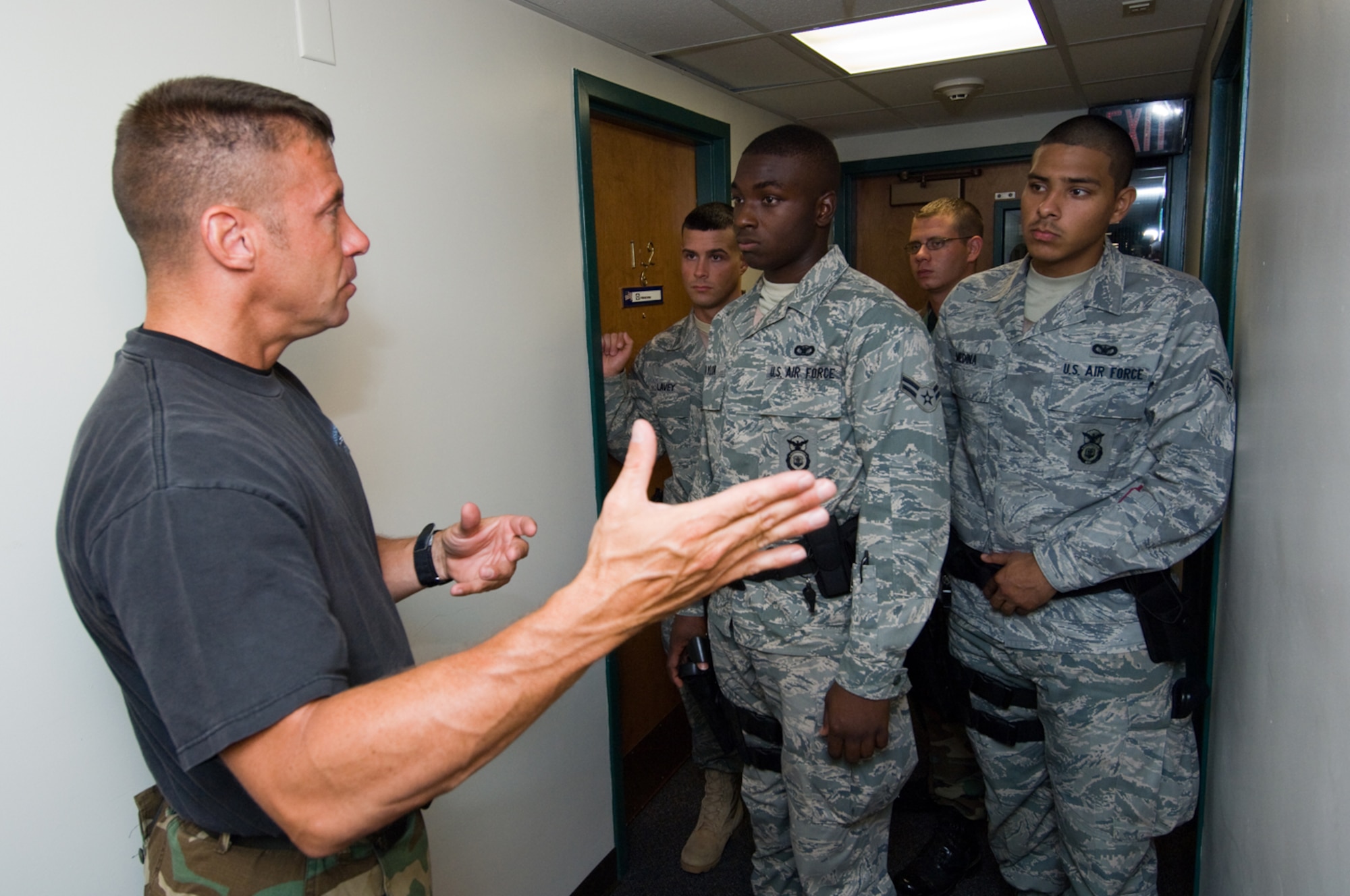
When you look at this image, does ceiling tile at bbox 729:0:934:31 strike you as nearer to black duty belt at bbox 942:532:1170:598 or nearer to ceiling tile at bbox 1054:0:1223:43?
ceiling tile at bbox 1054:0:1223:43

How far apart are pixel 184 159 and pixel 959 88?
9.66 feet

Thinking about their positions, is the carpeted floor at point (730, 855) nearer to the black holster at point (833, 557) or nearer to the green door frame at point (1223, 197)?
the green door frame at point (1223, 197)

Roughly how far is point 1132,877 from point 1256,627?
673mm

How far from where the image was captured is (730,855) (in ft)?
7.79

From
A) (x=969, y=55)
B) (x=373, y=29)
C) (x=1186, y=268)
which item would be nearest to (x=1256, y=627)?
(x=373, y=29)

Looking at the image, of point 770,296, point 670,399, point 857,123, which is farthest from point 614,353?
point 857,123

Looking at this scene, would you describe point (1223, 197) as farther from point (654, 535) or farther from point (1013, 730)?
point (654, 535)

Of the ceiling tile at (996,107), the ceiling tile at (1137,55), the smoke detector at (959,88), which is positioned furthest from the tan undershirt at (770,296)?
the ceiling tile at (996,107)

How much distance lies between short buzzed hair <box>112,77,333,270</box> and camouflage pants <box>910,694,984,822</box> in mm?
2135

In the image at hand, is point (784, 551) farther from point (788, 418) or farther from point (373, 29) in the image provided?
point (373, 29)

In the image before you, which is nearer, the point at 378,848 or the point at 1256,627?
the point at 378,848

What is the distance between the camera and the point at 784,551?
810 millimetres

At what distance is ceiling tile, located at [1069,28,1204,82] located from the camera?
8.46ft

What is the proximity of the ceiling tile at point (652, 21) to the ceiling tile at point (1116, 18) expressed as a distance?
2.95ft
